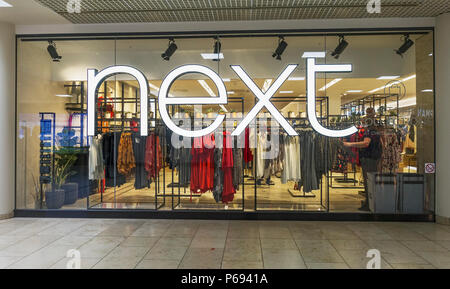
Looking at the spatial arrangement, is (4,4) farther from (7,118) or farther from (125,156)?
(125,156)

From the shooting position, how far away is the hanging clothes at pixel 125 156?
18.3 ft

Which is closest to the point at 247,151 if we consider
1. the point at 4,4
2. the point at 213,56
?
the point at 213,56

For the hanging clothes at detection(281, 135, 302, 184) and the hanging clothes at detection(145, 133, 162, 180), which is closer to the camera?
the hanging clothes at detection(281, 135, 302, 184)

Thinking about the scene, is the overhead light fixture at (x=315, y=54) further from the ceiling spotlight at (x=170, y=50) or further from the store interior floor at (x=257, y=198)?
the ceiling spotlight at (x=170, y=50)

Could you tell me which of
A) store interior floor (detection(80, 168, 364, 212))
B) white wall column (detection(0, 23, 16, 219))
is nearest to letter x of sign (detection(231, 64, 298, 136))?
store interior floor (detection(80, 168, 364, 212))

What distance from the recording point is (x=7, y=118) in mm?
5344

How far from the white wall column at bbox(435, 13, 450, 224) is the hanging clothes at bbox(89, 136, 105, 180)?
5.21 meters

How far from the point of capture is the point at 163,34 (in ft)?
17.7

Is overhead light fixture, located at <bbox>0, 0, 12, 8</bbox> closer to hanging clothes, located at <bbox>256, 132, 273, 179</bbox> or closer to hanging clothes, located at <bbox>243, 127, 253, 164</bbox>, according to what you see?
hanging clothes, located at <bbox>243, 127, 253, 164</bbox>

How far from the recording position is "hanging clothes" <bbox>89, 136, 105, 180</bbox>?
5566 millimetres

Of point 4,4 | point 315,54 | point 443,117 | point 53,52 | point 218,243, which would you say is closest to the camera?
point 218,243

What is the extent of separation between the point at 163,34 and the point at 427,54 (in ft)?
13.3

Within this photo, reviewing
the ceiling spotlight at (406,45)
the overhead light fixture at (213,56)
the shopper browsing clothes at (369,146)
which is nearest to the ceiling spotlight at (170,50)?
the overhead light fixture at (213,56)

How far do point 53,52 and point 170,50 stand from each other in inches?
75.8
